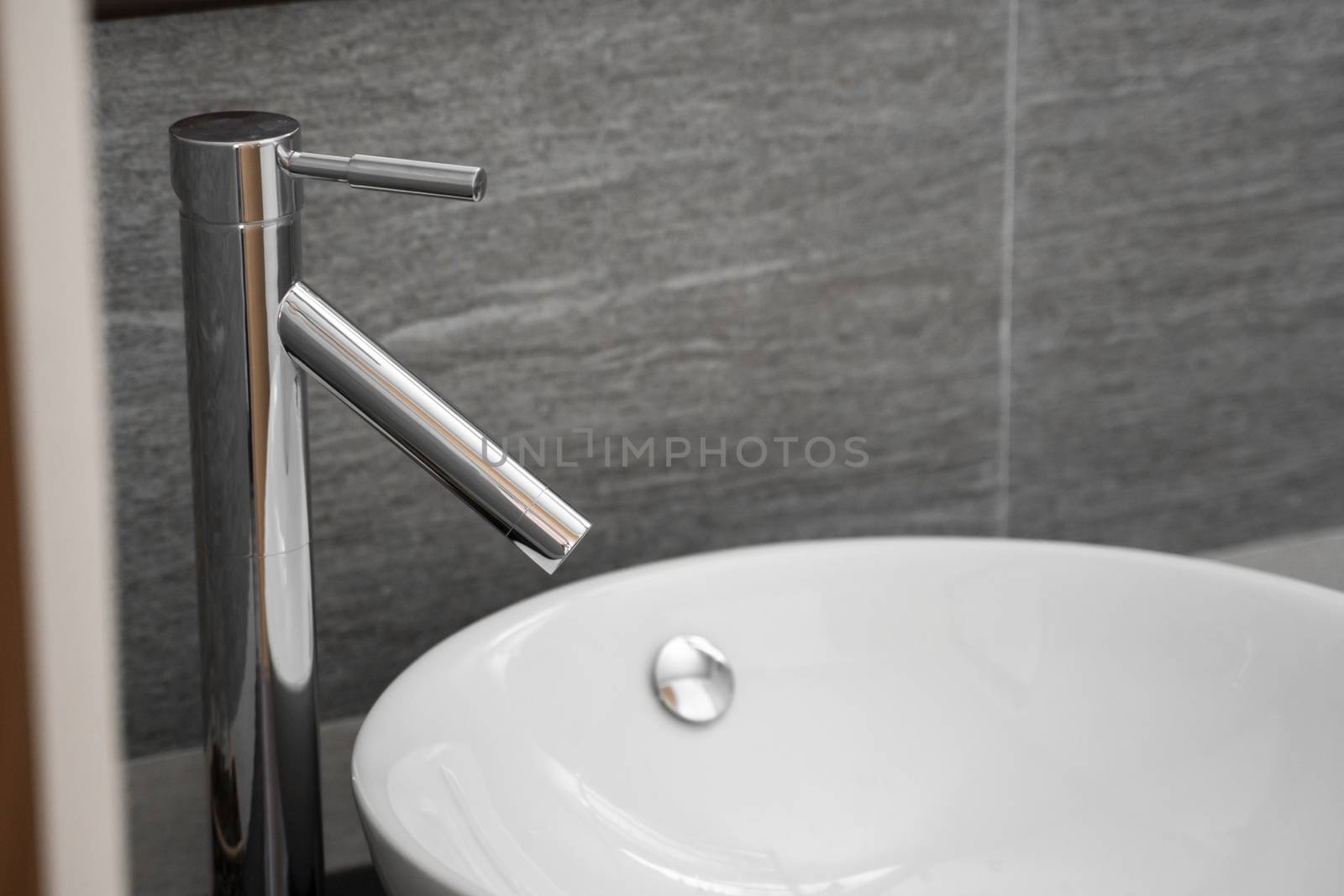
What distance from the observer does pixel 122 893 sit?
0.23 m

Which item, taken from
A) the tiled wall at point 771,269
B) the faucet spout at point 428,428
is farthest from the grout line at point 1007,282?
the faucet spout at point 428,428

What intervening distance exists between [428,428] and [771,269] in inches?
13.6

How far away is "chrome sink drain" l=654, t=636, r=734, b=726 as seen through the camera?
72 centimetres

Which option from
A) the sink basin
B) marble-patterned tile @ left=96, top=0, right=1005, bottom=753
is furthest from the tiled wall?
the sink basin

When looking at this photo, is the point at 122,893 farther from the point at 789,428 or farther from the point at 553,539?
the point at 789,428

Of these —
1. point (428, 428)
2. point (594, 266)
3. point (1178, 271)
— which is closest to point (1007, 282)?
point (1178, 271)

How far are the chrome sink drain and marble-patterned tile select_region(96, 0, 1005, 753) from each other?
0.14 meters

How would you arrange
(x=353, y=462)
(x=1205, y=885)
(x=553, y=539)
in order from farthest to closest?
(x=353, y=462) → (x=1205, y=885) → (x=553, y=539)

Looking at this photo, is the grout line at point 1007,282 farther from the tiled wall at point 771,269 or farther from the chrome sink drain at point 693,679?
the chrome sink drain at point 693,679

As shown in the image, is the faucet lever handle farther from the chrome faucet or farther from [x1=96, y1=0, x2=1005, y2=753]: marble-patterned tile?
[x1=96, y1=0, x2=1005, y2=753]: marble-patterned tile

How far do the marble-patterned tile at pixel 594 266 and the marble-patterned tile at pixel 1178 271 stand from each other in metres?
0.05

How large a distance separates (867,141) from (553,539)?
40 cm

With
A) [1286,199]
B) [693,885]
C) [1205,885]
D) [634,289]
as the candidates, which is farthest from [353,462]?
[1286,199]

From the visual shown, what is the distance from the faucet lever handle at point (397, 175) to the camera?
0.52 meters
